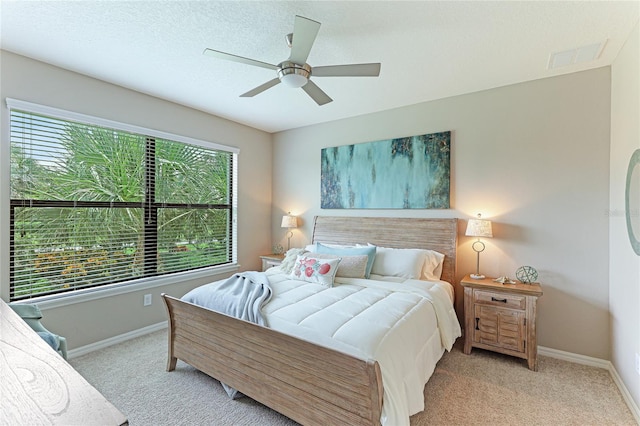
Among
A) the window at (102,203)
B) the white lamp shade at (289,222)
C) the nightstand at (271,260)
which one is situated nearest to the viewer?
the window at (102,203)

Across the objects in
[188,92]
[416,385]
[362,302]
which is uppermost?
[188,92]

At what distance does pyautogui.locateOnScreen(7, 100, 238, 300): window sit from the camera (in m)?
2.58

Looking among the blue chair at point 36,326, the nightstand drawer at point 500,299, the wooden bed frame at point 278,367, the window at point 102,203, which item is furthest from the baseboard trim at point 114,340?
the nightstand drawer at point 500,299

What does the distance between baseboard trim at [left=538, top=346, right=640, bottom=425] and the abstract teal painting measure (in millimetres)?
1725

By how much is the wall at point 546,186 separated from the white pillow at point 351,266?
106 centimetres

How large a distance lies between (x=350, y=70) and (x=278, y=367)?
6.63ft

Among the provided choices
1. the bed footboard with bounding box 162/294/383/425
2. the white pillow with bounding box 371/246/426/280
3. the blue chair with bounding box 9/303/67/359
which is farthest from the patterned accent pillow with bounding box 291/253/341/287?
the blue chair with bounding box 9/303/67/359

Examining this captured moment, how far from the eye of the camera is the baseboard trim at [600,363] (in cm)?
206

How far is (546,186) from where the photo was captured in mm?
2893

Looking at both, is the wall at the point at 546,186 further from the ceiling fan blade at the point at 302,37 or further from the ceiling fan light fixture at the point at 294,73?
the ceiling fan blade at the point at 302,37

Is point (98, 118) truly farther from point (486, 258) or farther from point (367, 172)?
point (486, 258)

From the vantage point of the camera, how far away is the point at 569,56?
2.46 meters

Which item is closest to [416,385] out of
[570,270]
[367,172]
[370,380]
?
[370,380]

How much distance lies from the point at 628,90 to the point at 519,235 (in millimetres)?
1433
